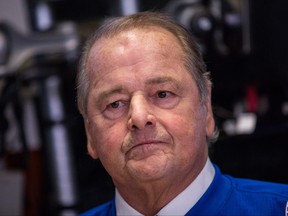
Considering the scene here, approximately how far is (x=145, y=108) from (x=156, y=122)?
27 mm

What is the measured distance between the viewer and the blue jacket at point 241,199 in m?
0.90

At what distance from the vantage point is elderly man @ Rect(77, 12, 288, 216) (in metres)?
0.88

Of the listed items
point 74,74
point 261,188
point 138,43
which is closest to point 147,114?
point 138,43

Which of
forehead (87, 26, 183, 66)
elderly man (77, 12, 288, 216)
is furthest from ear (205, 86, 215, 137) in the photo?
forehead (87, 26, 183, 66)

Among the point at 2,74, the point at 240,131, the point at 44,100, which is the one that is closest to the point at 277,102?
the point at 240,131

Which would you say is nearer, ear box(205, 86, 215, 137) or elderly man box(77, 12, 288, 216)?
elderly man box(77, 12, 288, 216)

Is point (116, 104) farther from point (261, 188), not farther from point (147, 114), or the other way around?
point (261, 188)

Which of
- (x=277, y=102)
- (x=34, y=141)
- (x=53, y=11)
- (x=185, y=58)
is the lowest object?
(x=34, y=141)

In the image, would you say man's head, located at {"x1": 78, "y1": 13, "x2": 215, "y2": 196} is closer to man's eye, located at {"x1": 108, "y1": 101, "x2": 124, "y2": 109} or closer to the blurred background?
man's eye, located at {"x1": 108, "y1": 101, "x2": 124, "y2": 109}

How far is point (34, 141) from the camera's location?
2.07 m

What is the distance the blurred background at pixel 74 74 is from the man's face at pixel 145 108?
0.55 m

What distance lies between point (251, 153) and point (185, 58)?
0.58 metres

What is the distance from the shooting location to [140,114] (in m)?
0.86

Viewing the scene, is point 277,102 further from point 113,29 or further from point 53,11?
point 113,29
